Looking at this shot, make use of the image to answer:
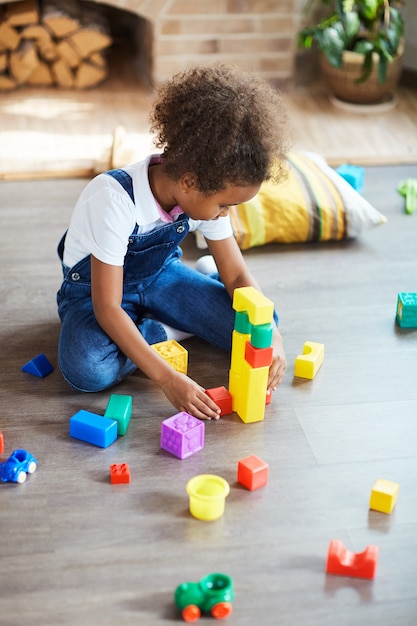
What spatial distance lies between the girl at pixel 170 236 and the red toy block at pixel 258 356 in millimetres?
102

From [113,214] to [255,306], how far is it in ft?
1.01

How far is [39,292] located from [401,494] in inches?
37.0

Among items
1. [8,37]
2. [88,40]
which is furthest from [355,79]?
[8,37]

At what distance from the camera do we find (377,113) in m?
2.98

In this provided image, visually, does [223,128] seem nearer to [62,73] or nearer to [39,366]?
[39,366]

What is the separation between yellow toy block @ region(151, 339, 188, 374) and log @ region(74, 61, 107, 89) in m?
1.70

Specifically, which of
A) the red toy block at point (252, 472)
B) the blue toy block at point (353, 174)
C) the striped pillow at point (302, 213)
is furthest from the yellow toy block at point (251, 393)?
the blue toy block at point (353, 174)

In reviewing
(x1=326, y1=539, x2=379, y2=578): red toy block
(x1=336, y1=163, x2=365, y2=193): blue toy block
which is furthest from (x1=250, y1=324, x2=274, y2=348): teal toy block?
(x1=336, y1=163, x2=365, y2=193): blue toy block

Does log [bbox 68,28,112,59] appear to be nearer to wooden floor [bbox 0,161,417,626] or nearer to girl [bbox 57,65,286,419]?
wooden floor [bbox 0,161,417,626]

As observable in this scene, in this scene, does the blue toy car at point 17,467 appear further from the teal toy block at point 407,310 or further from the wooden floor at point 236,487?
the teal toy block at point 407,310

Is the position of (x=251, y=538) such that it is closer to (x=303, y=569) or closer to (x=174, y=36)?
(x=303, y=569)

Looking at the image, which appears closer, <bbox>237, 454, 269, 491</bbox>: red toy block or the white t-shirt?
<bbox>237, 454, 269, 491</bbox>: red toy block

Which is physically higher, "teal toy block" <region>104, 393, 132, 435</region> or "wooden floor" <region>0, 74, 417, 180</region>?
"teal toy block" <region>104, 393, 132, 435</region>

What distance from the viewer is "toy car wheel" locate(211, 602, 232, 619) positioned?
1.19 meters
